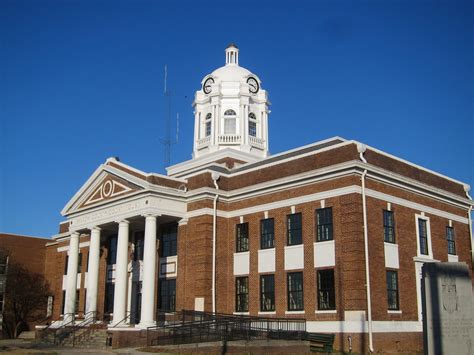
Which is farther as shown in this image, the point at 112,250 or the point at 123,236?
the point at 112,250

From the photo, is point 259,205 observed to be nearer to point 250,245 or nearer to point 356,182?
point 250,245

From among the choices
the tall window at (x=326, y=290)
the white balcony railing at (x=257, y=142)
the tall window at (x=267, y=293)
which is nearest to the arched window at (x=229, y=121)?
the white balcony railing at (x=257, y=142)

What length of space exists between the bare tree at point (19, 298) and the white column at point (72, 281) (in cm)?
895

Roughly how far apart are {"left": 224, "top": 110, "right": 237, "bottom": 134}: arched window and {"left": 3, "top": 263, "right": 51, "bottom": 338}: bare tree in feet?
67.0

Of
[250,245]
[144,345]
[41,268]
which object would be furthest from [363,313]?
[41,268]

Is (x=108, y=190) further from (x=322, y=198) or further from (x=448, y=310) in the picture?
(x=448, y=310)

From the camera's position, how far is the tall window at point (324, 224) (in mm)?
30859

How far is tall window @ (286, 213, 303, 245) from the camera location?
106ft

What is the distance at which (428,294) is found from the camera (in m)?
14.5

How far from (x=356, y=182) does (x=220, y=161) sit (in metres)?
14.3

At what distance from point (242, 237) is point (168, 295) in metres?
5.87

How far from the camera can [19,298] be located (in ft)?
156

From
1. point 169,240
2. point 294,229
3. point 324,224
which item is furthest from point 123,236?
point 324,224

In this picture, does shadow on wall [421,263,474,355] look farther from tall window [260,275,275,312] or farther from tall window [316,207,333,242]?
tall window [260,275,275,312]
